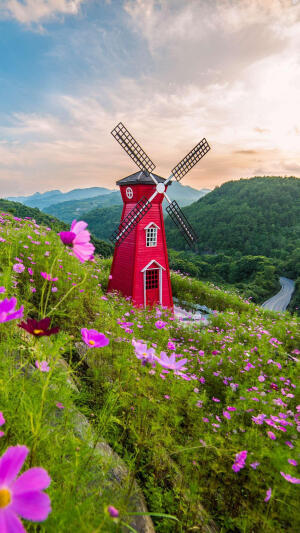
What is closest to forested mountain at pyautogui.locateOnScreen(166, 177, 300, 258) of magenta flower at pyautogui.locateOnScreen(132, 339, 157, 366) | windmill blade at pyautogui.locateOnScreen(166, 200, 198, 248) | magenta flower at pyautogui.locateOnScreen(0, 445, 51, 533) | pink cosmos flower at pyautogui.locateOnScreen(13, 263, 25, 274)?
windmill blade at pyautogui.locateOnScreen(166, 200, 198, 248)

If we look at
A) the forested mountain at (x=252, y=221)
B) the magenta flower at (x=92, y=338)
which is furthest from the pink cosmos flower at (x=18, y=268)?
the forested mountain at (x=252, y=221)

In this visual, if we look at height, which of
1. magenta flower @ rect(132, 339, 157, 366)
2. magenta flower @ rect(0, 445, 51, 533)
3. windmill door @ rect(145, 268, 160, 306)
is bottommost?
windmill door @ rect(145, 268, 160, 306)

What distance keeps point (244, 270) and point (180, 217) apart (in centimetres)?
3538

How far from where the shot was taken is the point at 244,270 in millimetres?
43938

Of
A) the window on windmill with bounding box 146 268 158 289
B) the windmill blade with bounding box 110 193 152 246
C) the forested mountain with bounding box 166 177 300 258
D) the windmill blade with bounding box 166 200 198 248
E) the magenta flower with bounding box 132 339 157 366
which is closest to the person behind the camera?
the magenta flower with bounding box 132 339 157 366

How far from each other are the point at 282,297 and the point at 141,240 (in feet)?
122

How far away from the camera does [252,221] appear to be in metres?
61.1

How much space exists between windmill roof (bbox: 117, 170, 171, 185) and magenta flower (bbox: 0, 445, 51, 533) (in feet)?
31.1

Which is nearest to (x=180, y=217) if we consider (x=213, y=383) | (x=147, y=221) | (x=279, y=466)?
(x=147, y=221)

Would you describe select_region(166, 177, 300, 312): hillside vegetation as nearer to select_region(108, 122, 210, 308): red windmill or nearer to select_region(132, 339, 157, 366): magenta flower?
select_region(108, 122, 210, 308): red windmill

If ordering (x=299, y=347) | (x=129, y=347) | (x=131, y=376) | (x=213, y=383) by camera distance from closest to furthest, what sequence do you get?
1. (x=131, y=376)
2. (x=129, y=347)
3. (x=213, y=383)
4. (x=299, y=347)

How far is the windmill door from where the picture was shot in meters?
10.1

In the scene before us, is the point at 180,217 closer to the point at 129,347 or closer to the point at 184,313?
the point at 184,313

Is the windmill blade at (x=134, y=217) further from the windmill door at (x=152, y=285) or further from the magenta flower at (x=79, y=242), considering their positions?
the magenta flower at (x=79, y=242)
